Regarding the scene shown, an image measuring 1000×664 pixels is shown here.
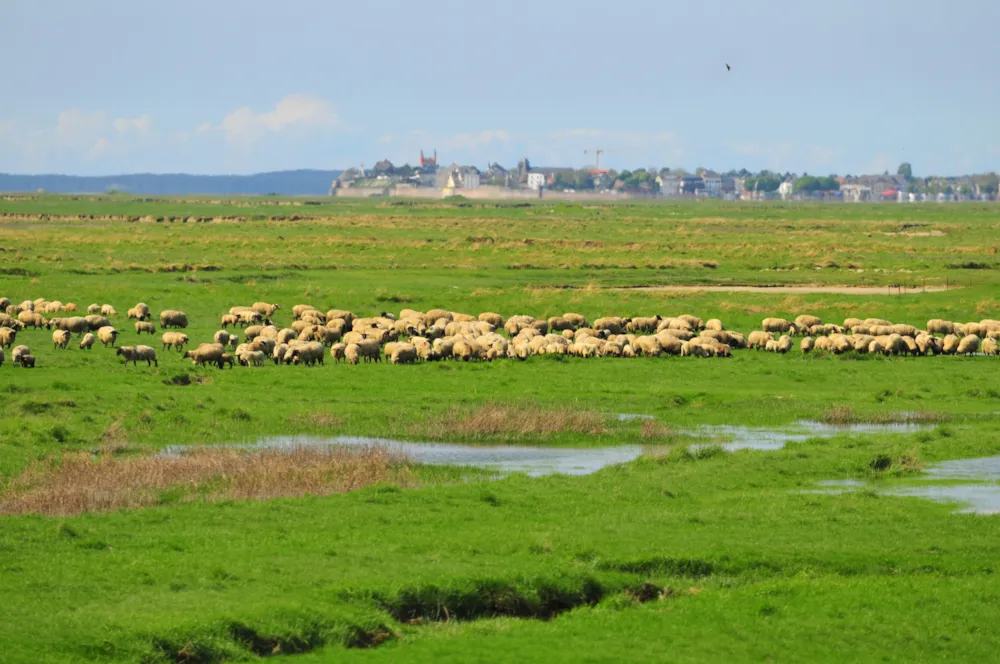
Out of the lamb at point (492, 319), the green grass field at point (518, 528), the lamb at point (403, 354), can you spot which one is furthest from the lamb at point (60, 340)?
the lamb at point (492, 319)

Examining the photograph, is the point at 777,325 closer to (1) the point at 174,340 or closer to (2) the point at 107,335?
(1) the point at 174,340

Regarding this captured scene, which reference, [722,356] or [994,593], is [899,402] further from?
[994,593]

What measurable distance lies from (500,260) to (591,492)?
53786mm

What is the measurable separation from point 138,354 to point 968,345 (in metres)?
24.3

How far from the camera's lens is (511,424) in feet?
94.7

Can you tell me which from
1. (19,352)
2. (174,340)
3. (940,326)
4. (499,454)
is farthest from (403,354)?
(940,326)

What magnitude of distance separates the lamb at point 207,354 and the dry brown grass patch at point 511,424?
8.68 meters

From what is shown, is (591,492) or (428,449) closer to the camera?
(591,492)

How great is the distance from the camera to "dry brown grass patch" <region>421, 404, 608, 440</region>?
1121 inches

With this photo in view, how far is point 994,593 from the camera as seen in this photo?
1753 cm

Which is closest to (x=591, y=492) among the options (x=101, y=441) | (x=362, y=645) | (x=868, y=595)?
(x=868, y=595)

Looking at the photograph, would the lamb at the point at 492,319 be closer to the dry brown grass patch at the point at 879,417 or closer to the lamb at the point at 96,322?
the lamb at the point at 96,322

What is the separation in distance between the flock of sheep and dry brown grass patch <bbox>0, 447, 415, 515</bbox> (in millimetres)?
11840

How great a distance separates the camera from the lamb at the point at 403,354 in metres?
37.1
